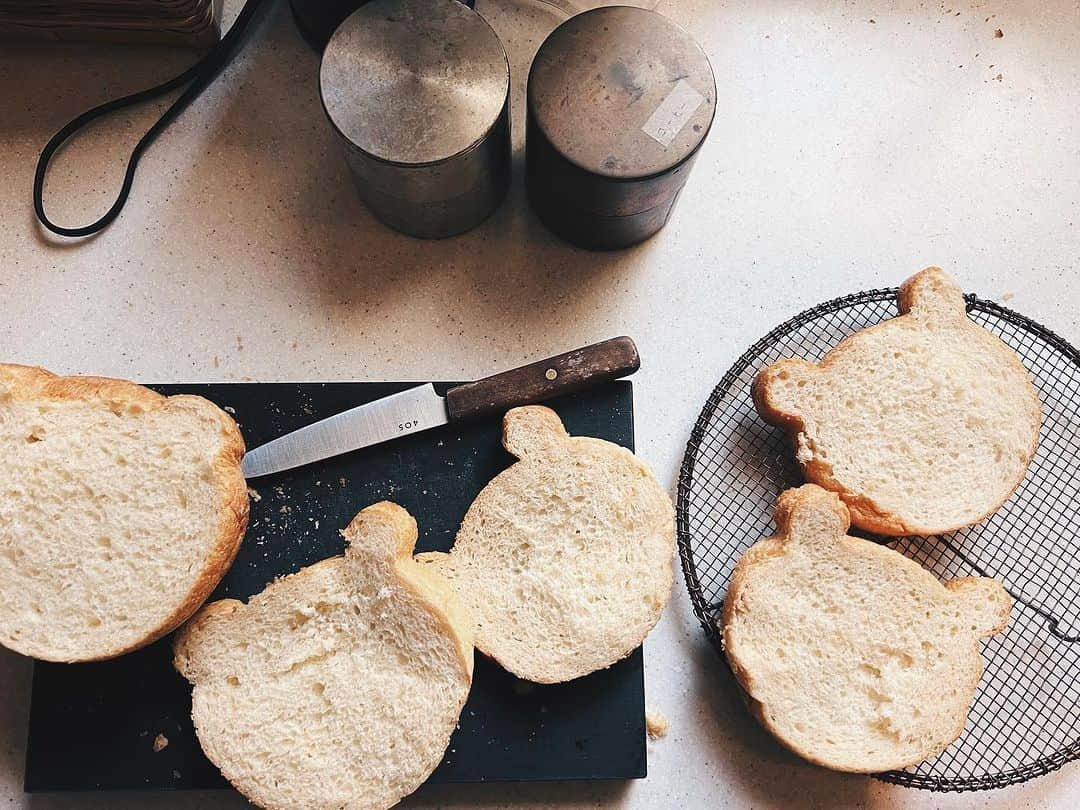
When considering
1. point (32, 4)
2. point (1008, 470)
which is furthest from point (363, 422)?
point (1008, 470)

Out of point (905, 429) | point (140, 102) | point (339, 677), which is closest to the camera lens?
point (339, 677)

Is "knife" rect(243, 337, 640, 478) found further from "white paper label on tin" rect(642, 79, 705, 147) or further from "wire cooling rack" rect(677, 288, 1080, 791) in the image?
"white paper label on tin" rect(642, 79, 705, 147)

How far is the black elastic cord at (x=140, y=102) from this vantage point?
1.86 metres

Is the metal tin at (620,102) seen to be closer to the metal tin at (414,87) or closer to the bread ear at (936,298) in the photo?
the metal tin at (414,87)

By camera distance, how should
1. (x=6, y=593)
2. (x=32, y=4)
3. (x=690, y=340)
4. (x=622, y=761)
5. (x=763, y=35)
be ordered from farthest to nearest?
(x=763, y=35), (x=690, y=340), (x=32, y=4), (x=622, y=761), (x=6, y=593)

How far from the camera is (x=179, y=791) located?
1.64m

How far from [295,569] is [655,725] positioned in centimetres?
71

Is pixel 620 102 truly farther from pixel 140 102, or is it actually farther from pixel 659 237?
pixel 140 102

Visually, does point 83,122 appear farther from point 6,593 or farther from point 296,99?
point 6,593

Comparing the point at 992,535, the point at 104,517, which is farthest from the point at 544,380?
the point at 992,535

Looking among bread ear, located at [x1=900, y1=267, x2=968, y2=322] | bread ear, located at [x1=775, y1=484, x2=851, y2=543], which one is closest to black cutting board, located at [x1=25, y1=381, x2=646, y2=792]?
bread ear, located at [x1=775, y1=484, x2=851, y2=543]

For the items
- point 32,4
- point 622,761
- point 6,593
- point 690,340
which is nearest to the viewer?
point 6,593

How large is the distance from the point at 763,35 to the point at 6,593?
1797 mm

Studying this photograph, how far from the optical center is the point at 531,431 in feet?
5.40
